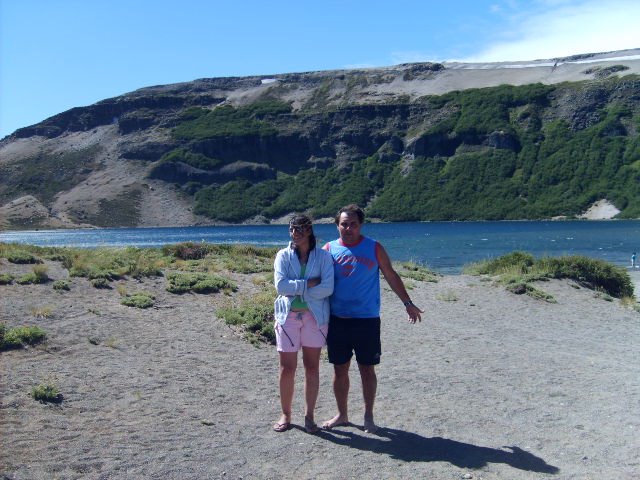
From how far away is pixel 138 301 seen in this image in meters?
11.5

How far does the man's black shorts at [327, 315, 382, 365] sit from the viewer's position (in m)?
5.73

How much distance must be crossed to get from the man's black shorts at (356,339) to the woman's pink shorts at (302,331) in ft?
0.44

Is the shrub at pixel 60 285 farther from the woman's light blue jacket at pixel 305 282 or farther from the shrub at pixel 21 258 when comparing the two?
the woman's light blue jacket at pixel 305 282

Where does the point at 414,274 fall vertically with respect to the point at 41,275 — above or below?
below

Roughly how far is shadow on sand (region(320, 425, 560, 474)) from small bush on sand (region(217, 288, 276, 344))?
434 centimetres

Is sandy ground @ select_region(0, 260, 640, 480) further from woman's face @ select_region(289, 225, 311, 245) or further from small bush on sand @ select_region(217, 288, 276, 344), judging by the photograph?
woman's face @ select_region(289, 225, 311, 245)

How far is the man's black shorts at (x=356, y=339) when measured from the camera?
5.73 metres

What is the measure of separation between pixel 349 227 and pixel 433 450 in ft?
6.51

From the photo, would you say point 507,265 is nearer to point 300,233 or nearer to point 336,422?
point 336,422

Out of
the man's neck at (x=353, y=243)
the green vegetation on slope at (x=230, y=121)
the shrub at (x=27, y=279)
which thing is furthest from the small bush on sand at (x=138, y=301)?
the green vegetation on slope at (x=230, y=121)

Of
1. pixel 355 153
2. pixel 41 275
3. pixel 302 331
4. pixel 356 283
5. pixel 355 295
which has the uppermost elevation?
pixel 355 153

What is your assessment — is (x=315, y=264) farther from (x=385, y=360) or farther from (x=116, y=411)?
(x=385, y=360)

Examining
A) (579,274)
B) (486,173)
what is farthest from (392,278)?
(486,173)

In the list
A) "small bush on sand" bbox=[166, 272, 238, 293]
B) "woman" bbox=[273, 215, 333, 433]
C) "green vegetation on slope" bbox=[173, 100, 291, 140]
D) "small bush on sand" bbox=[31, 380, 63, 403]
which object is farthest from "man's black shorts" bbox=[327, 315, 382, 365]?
"green vegetation on slope" bbox=[173, 100, 291, 140]
